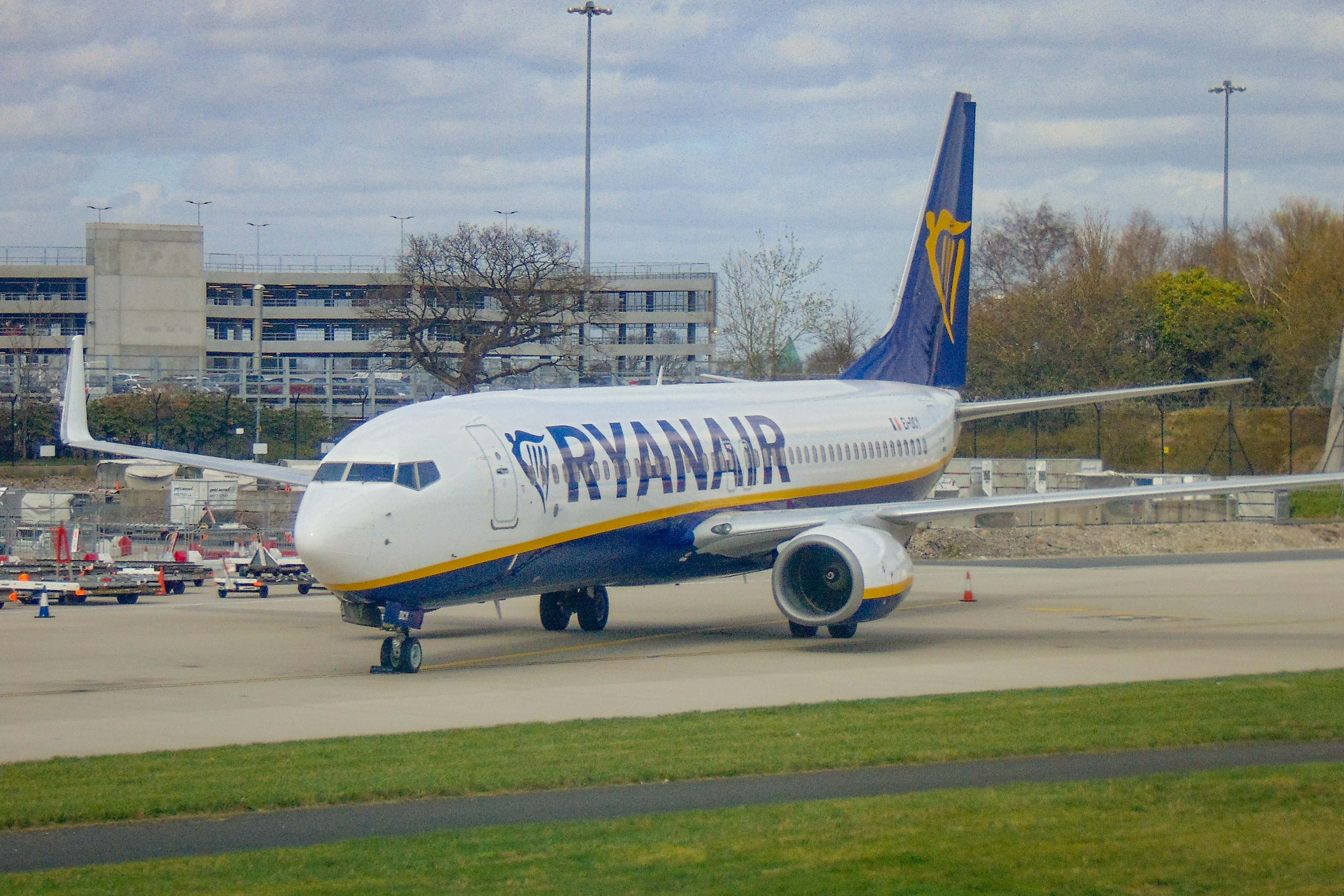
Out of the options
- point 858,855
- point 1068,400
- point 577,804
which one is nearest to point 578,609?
point 1068,400

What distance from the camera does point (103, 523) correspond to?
1613 inches

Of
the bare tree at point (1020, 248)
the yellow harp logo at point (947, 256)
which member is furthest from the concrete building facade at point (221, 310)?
the yellow harp logo at point (947, 256)

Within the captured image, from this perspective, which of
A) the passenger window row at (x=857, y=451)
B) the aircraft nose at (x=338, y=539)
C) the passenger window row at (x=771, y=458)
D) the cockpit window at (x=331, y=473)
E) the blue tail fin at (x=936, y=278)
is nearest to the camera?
the aircraft nose at (x=338, y=539)

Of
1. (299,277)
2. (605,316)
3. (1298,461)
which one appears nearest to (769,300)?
(1298,461)

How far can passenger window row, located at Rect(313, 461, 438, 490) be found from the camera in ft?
66.1

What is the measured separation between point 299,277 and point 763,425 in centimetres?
10671

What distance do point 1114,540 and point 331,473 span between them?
3120 centimetres

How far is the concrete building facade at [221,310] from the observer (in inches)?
4680

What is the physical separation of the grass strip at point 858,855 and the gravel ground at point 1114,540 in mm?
33082

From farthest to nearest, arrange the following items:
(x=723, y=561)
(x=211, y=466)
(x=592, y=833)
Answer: (x=211, y=466), (x=723, y=561), (x=592, y=833)

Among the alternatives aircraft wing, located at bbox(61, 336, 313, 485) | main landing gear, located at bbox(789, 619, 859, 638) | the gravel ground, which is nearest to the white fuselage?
main landing gear, located at bbox(789, 619, 859, 638)

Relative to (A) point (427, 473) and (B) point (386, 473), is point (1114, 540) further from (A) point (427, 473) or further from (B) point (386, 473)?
(B) point (386, 473)

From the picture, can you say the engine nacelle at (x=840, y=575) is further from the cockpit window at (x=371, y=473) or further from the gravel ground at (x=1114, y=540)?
the gravel ground at (x=1114, y=540)

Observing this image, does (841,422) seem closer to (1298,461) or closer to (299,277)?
(1298,461)
